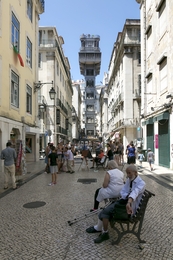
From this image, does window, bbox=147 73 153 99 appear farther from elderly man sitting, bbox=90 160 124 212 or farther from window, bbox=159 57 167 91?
elderly man sitting, bbox=90 160 124 212

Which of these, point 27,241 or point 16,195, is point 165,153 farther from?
point 27,241

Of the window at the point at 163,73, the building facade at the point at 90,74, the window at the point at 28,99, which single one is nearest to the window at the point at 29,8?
the window at the point at 28,99

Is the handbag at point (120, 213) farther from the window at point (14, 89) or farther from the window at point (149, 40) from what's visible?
the window at point (149, 40)

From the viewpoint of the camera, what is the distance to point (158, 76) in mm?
16188

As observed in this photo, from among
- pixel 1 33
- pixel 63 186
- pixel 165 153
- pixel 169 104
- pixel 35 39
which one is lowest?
pixel 63 186

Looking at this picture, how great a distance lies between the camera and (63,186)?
8922mm

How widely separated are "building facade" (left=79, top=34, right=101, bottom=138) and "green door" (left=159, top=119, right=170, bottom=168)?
89.3 meters

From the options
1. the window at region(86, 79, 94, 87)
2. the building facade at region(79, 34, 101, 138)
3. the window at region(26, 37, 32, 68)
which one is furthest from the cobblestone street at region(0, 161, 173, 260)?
the window at region(86, 79, 94, 87)

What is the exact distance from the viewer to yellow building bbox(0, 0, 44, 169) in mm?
13555

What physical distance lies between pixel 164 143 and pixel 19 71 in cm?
1102

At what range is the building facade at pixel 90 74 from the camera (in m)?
106

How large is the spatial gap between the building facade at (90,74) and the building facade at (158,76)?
280ft

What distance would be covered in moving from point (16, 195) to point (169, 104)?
9.70 meters

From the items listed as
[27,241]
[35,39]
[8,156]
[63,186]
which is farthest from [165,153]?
[35,39]
